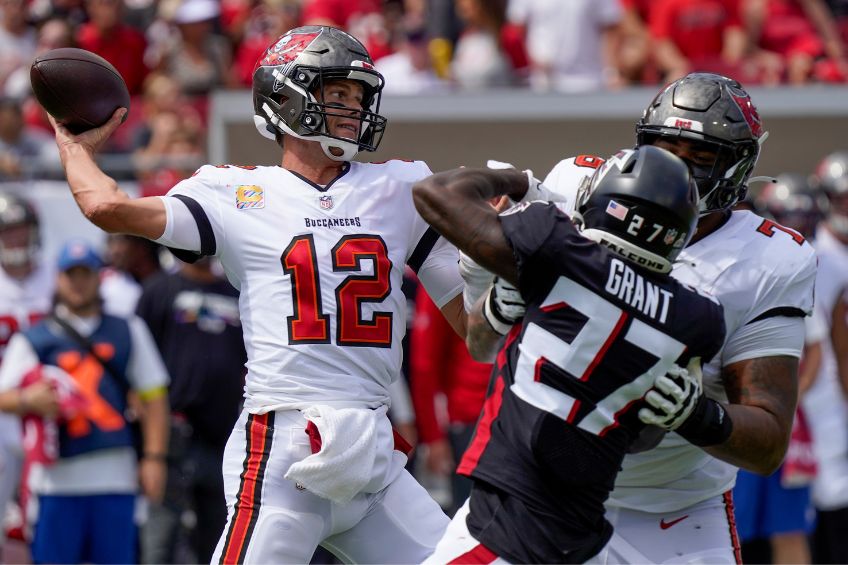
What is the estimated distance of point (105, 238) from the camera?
30.6 feet

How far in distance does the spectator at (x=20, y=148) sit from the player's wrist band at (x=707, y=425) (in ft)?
23.1

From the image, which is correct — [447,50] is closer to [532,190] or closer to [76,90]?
[76,90]

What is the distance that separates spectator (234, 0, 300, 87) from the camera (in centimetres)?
1104

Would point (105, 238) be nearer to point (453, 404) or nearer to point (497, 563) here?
point (453, 404)

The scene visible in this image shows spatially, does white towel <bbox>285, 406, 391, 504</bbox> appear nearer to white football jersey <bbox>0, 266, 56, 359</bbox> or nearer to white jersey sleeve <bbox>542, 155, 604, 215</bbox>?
white jersey sleeve <bbox>542, 155, 604, 215</bbox>

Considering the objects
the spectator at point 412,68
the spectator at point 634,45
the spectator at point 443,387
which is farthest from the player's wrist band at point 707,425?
the spectator at point 412,68

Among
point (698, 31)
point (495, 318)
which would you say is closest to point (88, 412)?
point (495, 318)

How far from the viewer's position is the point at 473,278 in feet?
13.0

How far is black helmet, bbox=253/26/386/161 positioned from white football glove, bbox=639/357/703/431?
137 centimetres

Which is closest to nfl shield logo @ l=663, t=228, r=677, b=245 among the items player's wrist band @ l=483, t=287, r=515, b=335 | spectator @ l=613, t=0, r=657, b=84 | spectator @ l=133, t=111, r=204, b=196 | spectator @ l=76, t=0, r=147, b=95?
player's wrist band @ l=483, t=287, r=515, b=335

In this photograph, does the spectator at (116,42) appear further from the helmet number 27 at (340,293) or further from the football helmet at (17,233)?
the helmet number 27 at (340,293)

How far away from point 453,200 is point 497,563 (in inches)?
35.7

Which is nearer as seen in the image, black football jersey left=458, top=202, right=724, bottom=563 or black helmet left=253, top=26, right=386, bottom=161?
black football jersey left=458, top=202, right=724, bottom=563

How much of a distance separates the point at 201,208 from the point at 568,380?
51.3 inches
